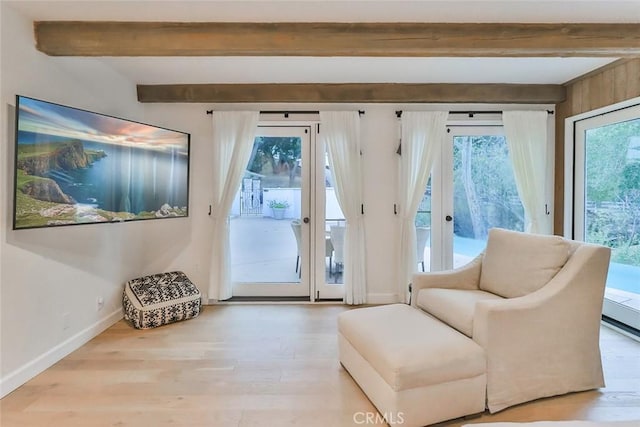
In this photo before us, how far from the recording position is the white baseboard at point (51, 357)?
2.11 meters

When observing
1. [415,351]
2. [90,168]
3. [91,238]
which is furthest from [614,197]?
[91,238]

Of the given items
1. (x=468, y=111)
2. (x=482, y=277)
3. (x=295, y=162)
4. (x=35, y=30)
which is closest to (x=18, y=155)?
(x=35, y=30)

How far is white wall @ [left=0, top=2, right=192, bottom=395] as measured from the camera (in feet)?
6.89

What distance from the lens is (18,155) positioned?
2037 mm

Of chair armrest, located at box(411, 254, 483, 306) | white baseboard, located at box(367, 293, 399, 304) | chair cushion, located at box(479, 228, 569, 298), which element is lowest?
white baseboard, located at box(367, 293, 399, 304)

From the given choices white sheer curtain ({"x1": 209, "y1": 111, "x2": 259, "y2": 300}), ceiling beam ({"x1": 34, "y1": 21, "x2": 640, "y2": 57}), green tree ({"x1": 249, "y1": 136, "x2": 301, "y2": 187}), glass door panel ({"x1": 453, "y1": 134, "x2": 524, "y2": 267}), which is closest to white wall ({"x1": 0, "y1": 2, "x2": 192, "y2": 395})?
ceiling beam ({"x1": 34, "y1": 21, "x2": 640, "y2": 57})

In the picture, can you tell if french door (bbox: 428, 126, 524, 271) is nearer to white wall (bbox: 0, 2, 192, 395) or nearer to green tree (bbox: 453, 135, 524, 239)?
green tree (bbox: 453, 135, 524, 239)

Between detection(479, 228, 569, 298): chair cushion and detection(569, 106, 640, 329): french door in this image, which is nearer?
detection(479, 228, 569, 298): chair cushion

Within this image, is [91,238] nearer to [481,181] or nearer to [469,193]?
[469,193]

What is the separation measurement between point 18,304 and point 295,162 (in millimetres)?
2640

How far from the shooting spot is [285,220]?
12.8ft

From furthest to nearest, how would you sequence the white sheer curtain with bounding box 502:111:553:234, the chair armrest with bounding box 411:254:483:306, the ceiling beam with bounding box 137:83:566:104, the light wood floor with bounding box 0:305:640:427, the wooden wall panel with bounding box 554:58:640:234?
the white sheer curtain with bounding box 502:111:553:234
the ceiling beam with bounding box 137:83:566:104
the wooden wall panel with bounding box 554:58:640:234
the chair armrest with bounding box 411:254:483:306
the light wood floor with bounding box 0:305:640:427

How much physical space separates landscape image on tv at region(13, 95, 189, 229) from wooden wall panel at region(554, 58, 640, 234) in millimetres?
4066

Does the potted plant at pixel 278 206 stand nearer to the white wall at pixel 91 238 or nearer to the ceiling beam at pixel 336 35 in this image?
the white wall at pixel 91 238
